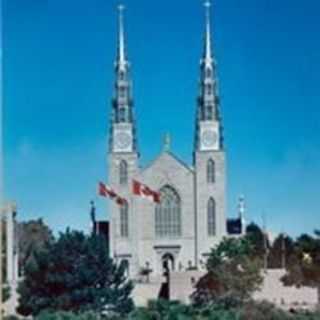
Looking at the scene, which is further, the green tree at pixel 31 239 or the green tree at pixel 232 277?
the green tree at pixel 232 277

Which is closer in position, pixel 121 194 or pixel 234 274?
pixel 234 274

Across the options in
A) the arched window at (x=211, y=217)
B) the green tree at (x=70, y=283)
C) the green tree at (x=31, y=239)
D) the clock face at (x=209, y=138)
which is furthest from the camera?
the arched window at (x=211, y=217)

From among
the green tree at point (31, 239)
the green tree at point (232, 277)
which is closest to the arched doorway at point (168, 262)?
the green tree at point (232, 277)

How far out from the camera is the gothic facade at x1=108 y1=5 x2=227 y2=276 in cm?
658

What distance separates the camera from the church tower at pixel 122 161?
575 cm

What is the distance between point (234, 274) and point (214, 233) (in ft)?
9.06

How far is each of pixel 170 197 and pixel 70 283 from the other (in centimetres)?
554

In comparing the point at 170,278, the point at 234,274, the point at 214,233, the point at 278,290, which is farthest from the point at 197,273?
the point at 214,233

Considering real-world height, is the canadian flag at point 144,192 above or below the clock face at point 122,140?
below

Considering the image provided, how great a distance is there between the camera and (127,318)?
3.55 metres

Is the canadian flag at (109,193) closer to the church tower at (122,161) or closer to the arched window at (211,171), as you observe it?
the church tower at (122,161)

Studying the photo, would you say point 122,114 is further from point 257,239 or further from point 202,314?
point 202,314

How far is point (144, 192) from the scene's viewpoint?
8312mm

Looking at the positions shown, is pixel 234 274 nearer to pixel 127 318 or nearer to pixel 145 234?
pixel 127 318
